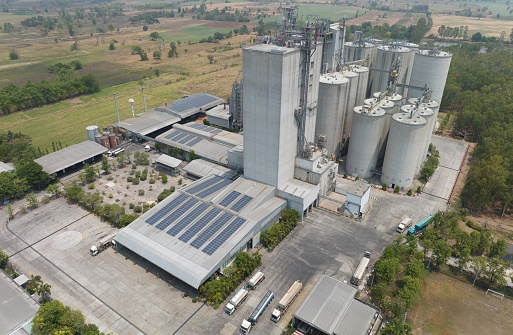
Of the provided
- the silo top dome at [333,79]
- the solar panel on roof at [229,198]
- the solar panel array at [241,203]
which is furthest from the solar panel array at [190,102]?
the solar panel array at [241,203]

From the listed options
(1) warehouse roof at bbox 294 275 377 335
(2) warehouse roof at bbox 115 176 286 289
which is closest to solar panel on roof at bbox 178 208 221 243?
(2) warehouse roof at bbox 115 176 286 289

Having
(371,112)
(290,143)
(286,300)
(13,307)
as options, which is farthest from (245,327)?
(371,112)

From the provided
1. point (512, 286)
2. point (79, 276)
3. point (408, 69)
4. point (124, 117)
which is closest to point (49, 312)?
point (79, 276)

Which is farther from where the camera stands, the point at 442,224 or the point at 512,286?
the point at 442,224

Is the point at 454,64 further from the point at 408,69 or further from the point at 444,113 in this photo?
the point at 408,69

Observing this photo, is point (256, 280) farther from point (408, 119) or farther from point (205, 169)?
point (408, 119)

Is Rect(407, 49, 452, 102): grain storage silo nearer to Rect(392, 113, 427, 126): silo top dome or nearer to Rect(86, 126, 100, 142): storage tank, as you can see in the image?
Rect(392, 113, 427, 126): silo top dome

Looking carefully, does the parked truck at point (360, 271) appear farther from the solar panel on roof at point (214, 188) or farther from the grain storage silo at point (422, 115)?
the grain storage silo at point (422, 115)
